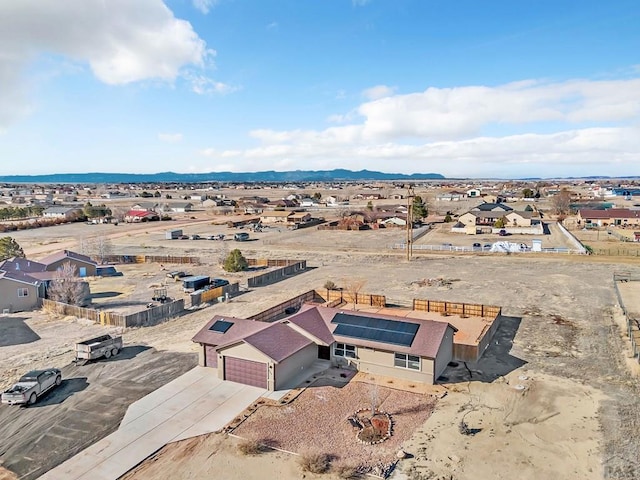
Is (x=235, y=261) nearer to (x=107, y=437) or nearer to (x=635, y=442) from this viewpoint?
(x=107, y=437)

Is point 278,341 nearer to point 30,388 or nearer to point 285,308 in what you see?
point 285,308

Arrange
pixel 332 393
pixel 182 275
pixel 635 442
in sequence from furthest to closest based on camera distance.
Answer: pixel 182 275, pixel 332 393, pixel 635 442

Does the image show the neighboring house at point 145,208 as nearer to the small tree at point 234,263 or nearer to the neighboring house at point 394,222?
the neighboring house at point 394,222

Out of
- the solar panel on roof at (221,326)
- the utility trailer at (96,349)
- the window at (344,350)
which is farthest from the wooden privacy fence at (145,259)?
the window at (344,350)

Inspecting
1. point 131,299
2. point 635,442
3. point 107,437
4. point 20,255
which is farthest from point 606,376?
point 20,255

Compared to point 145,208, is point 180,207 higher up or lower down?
lower down

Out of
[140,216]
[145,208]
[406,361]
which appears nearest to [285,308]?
[406,361]

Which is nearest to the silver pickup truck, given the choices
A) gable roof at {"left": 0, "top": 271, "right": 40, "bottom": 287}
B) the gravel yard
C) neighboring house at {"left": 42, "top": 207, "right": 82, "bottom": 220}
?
the gravel yard
